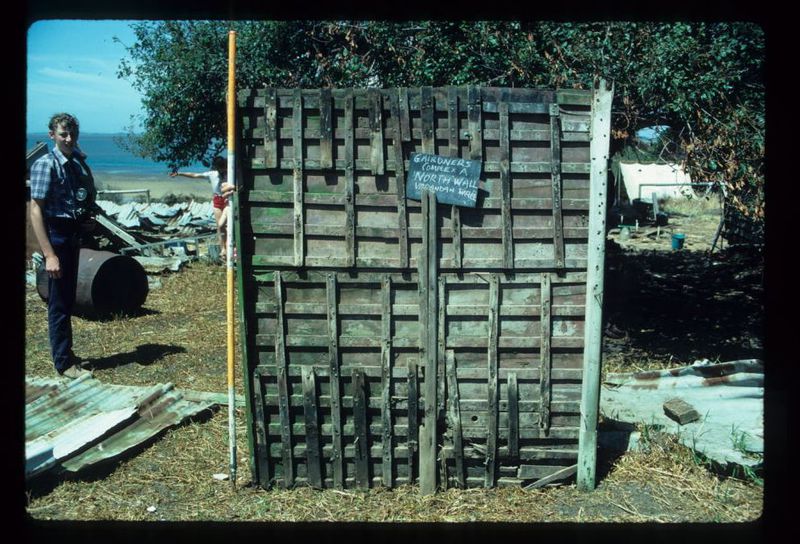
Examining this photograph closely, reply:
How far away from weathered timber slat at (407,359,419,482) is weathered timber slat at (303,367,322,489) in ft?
2.06

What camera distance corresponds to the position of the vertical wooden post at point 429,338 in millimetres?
4793

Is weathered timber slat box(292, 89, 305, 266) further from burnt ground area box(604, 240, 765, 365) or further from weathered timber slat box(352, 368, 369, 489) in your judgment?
burnt ground area box(604, 240, 765, 365)

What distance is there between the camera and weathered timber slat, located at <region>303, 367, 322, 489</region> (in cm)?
495

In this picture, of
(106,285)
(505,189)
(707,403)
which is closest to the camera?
(505,189)

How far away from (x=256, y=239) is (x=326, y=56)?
543 cm

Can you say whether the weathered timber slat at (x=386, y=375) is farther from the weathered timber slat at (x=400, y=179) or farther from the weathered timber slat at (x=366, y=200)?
the weathered timber slat at (x=366, y=200)

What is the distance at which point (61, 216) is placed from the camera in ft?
22.5

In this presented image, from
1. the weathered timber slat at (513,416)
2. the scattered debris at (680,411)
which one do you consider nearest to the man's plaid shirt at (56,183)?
the weathered timber slat at (513,416)

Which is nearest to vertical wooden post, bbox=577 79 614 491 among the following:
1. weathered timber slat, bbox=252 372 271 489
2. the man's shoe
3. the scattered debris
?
the scattered debris

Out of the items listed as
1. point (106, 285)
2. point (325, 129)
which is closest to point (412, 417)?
point (325, 129)

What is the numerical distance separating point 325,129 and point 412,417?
2.02m

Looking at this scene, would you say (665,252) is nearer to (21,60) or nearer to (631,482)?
(631,482)

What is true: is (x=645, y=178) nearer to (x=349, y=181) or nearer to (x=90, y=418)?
(x=349, y=181)

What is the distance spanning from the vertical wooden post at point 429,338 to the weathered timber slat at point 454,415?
0.10m
